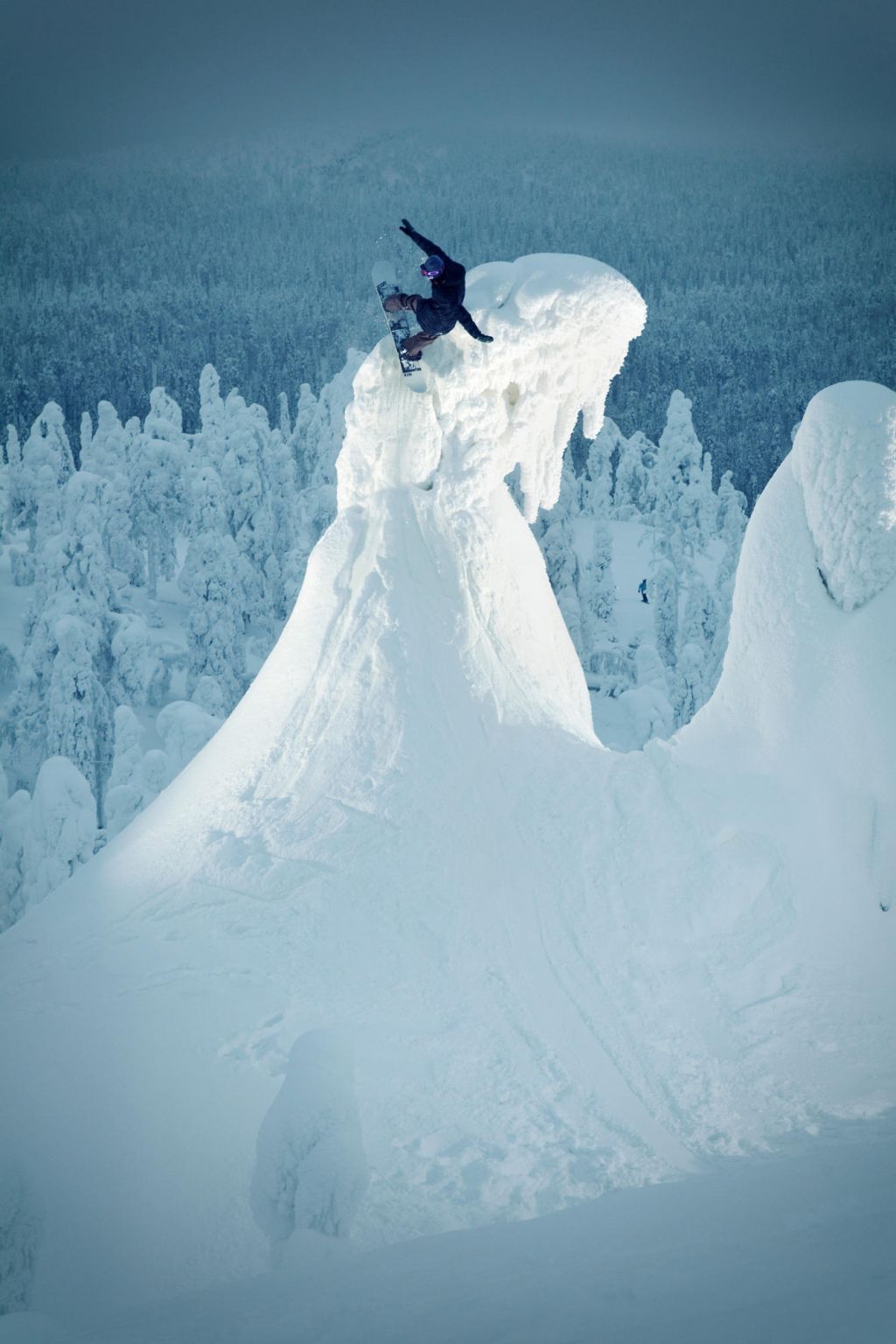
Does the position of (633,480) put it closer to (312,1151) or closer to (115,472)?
(115,472)

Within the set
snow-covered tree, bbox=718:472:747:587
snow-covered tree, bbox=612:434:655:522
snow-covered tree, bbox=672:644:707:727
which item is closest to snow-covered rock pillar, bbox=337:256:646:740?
snow-covered tree, bbox=672:644:707:727

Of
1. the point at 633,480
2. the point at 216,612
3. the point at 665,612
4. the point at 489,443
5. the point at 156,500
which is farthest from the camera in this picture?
the point at 633,480

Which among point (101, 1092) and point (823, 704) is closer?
point (101, 1092)

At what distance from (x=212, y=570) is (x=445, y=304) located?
2377 centimetres

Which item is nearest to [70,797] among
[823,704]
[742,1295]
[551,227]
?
[823,704]

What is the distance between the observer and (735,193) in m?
27.5

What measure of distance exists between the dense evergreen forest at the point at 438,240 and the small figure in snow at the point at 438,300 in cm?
1616

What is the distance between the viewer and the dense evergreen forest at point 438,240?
26.5 metres

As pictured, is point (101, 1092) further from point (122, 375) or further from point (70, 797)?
point (122, 375)

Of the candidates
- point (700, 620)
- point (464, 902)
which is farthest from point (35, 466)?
point (464, 902)

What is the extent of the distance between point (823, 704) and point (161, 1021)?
5634 mm

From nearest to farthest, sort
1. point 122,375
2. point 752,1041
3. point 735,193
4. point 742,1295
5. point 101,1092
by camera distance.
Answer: point 742,1295 → point 101,1092 → point 752,1041 → point 735,193 → point 122,375

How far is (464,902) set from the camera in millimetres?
8930

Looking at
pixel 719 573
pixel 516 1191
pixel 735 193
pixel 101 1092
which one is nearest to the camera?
pixel 516 1191
